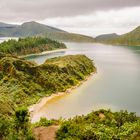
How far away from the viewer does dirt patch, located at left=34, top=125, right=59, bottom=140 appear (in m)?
48.8

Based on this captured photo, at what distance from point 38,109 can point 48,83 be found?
2196 cm

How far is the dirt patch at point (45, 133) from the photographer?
160ft

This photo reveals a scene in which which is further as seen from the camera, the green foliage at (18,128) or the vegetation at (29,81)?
the vegetation at (29,81)

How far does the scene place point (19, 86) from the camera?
97312mm

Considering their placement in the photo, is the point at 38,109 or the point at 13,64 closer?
the point at 38,109

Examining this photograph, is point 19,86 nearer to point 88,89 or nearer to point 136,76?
point 88,89

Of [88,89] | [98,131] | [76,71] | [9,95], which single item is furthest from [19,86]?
[98,131]

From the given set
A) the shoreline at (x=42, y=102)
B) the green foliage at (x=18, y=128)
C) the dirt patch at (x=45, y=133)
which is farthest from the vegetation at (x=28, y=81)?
the dirt patch at (x=45, y=133)

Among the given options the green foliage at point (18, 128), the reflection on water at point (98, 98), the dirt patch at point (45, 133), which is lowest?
the reflection on water at point (98, 98)

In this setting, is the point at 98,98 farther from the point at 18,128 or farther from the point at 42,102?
the point at 18,128

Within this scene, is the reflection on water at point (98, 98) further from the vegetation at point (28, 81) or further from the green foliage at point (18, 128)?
the green foliage at point (18, 128)

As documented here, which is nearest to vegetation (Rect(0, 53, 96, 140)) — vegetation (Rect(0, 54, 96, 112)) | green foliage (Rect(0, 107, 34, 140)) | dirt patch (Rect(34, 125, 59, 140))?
vegetation (Rect(0, 54, 96, 112))

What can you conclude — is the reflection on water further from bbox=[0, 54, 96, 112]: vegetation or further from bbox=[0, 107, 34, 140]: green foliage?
bbox=[0, 107, 34, 140]: green foliage

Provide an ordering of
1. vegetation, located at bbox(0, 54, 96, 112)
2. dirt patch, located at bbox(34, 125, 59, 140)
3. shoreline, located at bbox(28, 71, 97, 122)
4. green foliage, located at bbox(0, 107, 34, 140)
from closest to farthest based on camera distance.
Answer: green foliage, located at bbox(0, 107, 34, 140)
dirt patch, located at bbox(34, 125, 59, 140)
shoreline, located at bbox(28, 71, 97, 122)
vegetation, located at bbox(0, 54, 96, 112)
